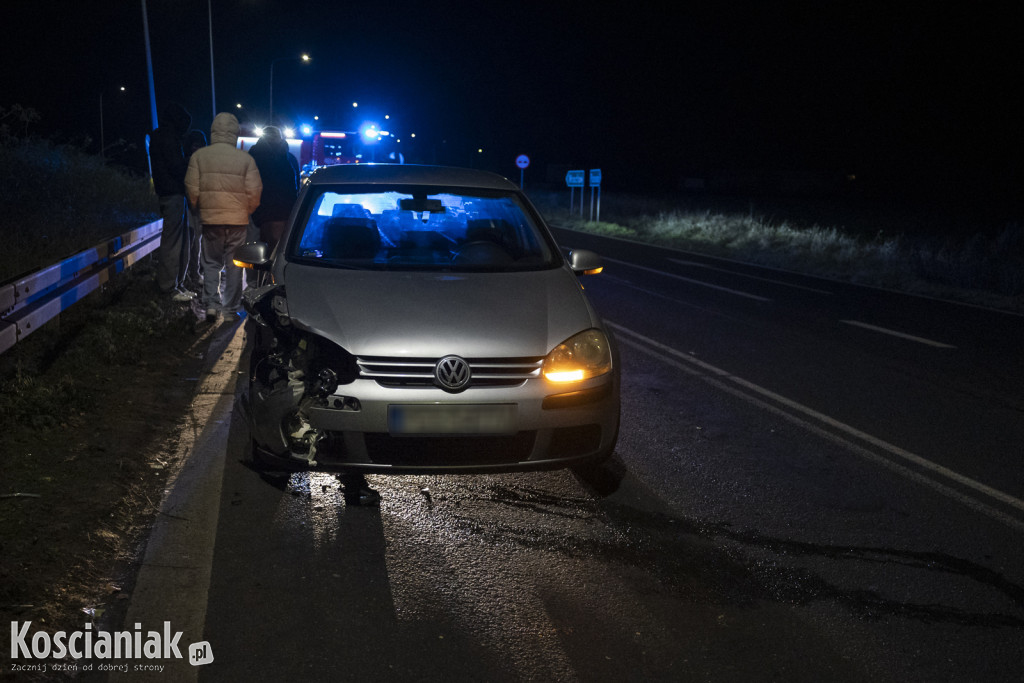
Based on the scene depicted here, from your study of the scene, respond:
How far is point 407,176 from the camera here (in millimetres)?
6090

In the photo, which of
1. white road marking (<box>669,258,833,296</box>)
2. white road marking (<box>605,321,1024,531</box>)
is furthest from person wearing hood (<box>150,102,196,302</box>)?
white road marking (<box>669,258,833,296</box>)

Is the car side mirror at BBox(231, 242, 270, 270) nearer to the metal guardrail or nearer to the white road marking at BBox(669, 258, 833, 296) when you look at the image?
the metal guardrail

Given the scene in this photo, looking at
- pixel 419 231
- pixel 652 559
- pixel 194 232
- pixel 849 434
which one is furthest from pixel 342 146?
pixel 652 559

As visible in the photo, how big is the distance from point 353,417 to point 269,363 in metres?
0.64

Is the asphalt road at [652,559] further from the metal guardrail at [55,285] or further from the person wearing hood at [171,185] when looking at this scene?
the person wearing hood at [171,185]

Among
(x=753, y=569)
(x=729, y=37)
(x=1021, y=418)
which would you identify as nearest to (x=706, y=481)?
(x=753, y=569)

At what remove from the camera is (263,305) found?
185 inches

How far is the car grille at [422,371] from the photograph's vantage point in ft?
13.5

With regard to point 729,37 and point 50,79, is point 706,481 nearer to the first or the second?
point 50,79

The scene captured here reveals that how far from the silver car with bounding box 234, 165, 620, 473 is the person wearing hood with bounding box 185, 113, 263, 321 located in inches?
167

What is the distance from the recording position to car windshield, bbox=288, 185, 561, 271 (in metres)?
5.40

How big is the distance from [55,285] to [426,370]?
15.1 ft

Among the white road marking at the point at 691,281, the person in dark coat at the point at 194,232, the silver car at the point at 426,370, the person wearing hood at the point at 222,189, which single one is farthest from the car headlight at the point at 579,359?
the white road marking at the point at 691,281

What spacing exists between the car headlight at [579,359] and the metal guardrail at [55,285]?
3545 mm
